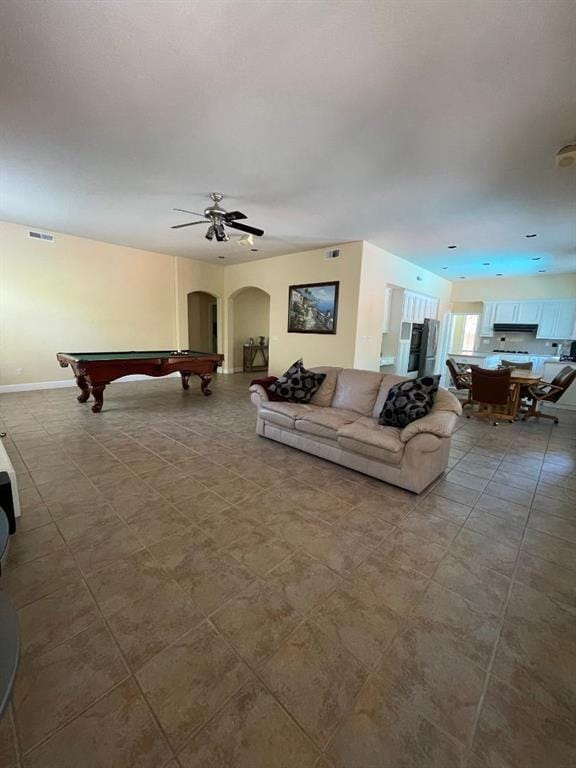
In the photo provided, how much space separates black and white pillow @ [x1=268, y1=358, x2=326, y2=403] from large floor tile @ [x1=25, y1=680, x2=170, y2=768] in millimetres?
2906

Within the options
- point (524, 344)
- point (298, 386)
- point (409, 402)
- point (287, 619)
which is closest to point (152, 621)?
point (287, 619)

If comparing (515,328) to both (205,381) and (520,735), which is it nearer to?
(205,381)

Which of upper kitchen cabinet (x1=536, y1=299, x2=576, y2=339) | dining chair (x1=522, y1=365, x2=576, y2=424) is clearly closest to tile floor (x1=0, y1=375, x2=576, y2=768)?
dining chair (x1=522, y1=365, x2=576, y2=424)

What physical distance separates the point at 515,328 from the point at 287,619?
8841 mm

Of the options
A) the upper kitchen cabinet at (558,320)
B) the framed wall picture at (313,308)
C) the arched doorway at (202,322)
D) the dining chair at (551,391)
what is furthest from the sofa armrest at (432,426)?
the arched doorway at (202,322)

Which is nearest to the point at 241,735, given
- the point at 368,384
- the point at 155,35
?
the point at 368,384

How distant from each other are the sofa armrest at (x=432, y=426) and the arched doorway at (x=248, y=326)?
6760 millimetres

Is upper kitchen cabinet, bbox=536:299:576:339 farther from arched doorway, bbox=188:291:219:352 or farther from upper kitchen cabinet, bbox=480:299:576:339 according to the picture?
arched doorway, bbox=188:291:219:352

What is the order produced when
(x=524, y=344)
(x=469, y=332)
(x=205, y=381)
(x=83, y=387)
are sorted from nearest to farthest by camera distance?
(x=83, y=387) < (x=205, y=381) < (x=524, y=344) < (x=469, y=332)

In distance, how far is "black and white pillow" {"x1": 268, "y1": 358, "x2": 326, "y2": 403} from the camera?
382 cm

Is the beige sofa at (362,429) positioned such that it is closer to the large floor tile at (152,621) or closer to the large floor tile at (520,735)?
the large floor tile at (520,735)

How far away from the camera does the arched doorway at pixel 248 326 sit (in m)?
8.91

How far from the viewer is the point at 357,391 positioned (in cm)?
365

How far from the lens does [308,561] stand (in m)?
1.92
